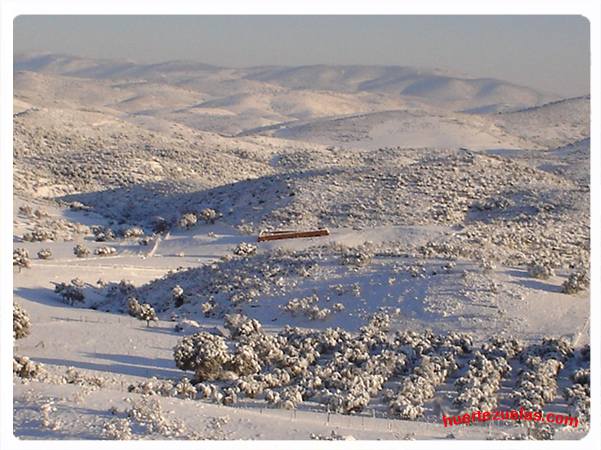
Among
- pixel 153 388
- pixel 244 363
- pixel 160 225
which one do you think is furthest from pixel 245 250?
pixel 153 388

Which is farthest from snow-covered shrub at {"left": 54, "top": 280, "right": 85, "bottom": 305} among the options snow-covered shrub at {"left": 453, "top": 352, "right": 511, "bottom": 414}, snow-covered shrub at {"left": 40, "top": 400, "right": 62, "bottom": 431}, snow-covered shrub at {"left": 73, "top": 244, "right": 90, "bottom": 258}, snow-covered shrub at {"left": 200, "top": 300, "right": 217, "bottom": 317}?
snow-covered shrub at {"left": 40, "top": 400, "right": 62, "bottom": 431}

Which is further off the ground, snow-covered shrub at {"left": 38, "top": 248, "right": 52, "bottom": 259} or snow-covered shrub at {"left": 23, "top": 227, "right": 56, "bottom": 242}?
snow-covered shrub at {"left": 23, "top": 227, "right": 56, "bottom": 242}

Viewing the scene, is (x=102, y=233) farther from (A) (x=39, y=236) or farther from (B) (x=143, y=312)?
(B) (x=143, y=312)

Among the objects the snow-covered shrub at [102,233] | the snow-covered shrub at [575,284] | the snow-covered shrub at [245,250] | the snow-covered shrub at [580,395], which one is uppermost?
the snow-covered shrub at [102,233]

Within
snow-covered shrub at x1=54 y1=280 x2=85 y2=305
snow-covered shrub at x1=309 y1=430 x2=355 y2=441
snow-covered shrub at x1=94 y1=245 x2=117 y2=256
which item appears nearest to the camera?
snow-covered shrub at x1=309 y1=430 x2=355 y2=441

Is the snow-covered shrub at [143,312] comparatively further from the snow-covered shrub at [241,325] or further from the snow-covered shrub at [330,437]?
the snow-covered shrub at [330,437]

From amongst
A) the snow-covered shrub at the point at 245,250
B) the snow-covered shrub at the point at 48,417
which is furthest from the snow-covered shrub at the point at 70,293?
the snow-covered shrub at the point at 48,417

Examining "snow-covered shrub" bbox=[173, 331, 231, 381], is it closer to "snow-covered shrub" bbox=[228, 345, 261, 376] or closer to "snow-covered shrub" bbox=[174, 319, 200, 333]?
"snow-covered shrub" bbox=[228, 345, 261, 376]
